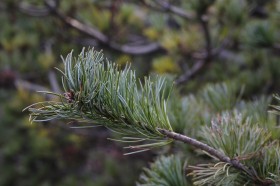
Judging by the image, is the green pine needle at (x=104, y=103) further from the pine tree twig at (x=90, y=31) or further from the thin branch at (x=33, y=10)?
the thin branch at (x=33, y=10)

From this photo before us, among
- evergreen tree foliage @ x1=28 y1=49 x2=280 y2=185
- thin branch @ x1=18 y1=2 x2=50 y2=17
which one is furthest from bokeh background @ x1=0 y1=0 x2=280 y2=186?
evergreen tree foliage @ x1=28 y1=49 x2=280 y2=185

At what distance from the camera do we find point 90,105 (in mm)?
507

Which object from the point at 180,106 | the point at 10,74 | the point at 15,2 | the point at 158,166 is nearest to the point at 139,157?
the point at 10,74

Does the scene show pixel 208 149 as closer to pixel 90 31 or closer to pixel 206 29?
pixel 206 29

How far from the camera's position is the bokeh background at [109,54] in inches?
54.6

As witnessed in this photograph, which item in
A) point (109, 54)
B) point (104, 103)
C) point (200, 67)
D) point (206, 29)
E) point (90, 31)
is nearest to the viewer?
point (104, 103)

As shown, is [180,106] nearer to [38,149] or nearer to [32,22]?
[32,22]

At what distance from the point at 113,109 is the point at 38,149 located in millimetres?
1666

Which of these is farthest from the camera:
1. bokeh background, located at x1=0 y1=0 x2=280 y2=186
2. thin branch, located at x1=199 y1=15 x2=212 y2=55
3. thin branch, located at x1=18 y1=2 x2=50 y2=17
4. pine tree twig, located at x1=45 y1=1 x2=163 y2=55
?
thin branch, located at x1=18 y1=2 x2=50 y2=17

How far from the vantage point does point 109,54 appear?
6.32ft

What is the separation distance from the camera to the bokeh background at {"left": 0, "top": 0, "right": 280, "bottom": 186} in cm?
139

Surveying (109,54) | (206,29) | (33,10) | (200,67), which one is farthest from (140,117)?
(109,54)

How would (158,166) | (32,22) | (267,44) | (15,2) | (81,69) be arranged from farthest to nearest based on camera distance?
(32,22), (15,2), (267,44), (158,166), (81,69)

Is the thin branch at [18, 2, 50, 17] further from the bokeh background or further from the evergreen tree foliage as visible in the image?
the evergreen tree foliage
